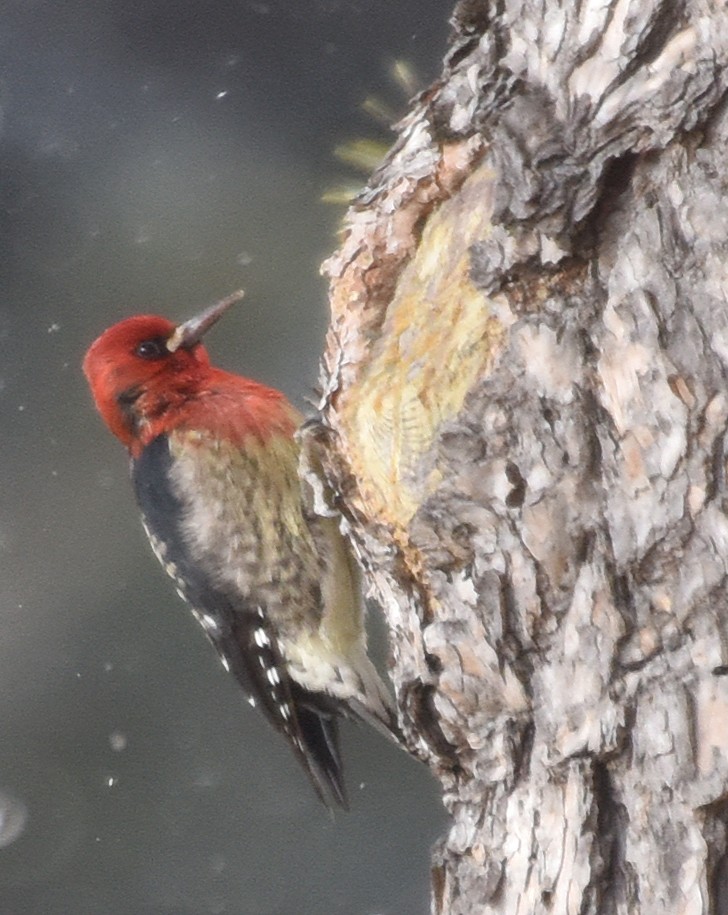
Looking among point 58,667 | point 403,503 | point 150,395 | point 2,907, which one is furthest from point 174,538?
point 2,907

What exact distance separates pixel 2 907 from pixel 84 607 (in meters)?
0.73

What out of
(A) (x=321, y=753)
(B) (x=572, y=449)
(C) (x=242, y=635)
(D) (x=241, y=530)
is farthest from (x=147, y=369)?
(B) (x=572, y=449)

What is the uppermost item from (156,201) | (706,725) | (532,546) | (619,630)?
(156,201)

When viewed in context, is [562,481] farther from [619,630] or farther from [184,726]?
[184,726]

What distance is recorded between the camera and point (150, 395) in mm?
2125

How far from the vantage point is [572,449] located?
47.4 inches

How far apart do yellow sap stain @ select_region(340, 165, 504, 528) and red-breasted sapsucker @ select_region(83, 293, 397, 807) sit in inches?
22.6

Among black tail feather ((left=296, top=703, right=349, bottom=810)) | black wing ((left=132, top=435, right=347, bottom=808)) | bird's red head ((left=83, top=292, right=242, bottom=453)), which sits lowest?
black tail feather ((left=296, top=703, right=349, bottom=810))

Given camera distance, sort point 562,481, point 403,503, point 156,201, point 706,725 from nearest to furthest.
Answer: point 706,725, point 562,481, point 403,503, point 156,201

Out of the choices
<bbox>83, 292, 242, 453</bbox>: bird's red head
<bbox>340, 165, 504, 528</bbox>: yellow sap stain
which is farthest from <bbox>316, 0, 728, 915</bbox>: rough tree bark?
<bbox>83, 292, 242, 453</bbox>: bird's red head

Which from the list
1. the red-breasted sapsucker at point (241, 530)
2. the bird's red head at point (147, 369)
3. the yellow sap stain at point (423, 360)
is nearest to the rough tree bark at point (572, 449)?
the yellow sap stain at point (423, 360)

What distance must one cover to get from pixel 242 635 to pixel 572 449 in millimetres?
1094

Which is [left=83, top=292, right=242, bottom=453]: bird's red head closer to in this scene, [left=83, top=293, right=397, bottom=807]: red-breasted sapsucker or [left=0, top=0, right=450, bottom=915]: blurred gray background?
[left=83, top=293, right=397, bottom=807]: red-breasted sapsucker

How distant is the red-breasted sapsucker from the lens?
207 cm
